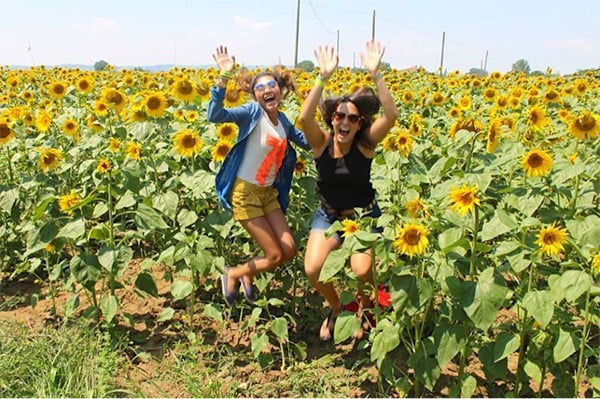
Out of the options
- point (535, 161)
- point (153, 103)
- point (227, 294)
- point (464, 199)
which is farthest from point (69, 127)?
point (535, 161)

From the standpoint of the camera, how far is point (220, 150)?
3.46 metres

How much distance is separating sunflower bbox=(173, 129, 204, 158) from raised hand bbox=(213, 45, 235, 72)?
452 millimetres

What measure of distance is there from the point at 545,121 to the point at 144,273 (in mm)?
2528

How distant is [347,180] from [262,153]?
51cm

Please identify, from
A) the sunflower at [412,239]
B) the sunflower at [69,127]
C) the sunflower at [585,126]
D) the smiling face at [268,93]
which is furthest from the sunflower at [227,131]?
the sunflower at [585,126]

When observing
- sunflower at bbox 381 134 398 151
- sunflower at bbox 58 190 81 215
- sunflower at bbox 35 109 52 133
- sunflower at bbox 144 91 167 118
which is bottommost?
sunflower at bbox 58 190 81 215

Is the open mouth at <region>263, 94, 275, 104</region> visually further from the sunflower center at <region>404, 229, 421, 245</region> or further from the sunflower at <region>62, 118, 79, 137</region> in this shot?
the sunflower at <region>62, 118, 79, 137</region>

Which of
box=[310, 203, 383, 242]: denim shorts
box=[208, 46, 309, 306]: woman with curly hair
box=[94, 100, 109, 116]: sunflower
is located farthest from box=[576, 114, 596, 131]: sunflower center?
box=[94, 100, 109, 116]: sunflower

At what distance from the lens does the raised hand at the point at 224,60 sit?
3184 mm

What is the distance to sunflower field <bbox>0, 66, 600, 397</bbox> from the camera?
2.35 m

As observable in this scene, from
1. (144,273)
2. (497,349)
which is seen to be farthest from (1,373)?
(497,349)

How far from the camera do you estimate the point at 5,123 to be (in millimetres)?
3855

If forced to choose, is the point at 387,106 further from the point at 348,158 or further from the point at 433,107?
the point at 433,107

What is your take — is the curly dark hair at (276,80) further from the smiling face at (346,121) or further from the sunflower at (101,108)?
the sunflower at (101,108)
